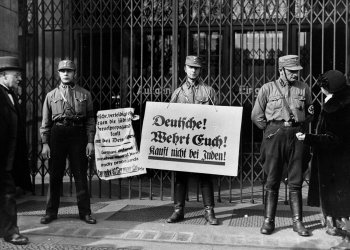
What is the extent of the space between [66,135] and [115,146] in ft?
3.90

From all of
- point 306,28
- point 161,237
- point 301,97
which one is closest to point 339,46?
point 306,28

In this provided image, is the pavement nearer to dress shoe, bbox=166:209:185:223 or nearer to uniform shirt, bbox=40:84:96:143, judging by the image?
dress shoe, bbox=166:209:185:223

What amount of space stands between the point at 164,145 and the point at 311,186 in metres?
2.03

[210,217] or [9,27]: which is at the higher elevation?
[9,27]

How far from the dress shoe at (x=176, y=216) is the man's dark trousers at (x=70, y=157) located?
1.08 metres

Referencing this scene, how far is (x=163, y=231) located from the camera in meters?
5.98

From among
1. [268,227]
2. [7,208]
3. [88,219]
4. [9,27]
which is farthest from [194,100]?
[9,27]

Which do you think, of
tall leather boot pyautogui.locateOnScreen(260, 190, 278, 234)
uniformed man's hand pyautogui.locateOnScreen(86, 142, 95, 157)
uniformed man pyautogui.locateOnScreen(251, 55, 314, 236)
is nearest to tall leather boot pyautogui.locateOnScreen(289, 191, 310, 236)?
uniformed man pyautogui.locateOnScreen(251, 55, 314, 236)

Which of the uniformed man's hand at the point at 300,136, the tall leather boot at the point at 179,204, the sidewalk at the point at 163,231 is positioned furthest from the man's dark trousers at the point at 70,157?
the uniformed man's hand at the point at 300,136

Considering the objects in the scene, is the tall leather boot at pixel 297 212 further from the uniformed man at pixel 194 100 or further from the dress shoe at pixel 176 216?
the dress shoe at pixel 176 216

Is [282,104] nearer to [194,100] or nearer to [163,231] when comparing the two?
[194,100]

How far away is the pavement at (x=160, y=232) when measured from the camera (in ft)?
17.9

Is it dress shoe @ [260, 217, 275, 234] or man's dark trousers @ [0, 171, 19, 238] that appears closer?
man's dark trousers @ [0, 171, 19, 238]

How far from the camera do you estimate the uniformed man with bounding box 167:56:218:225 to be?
251 inches
